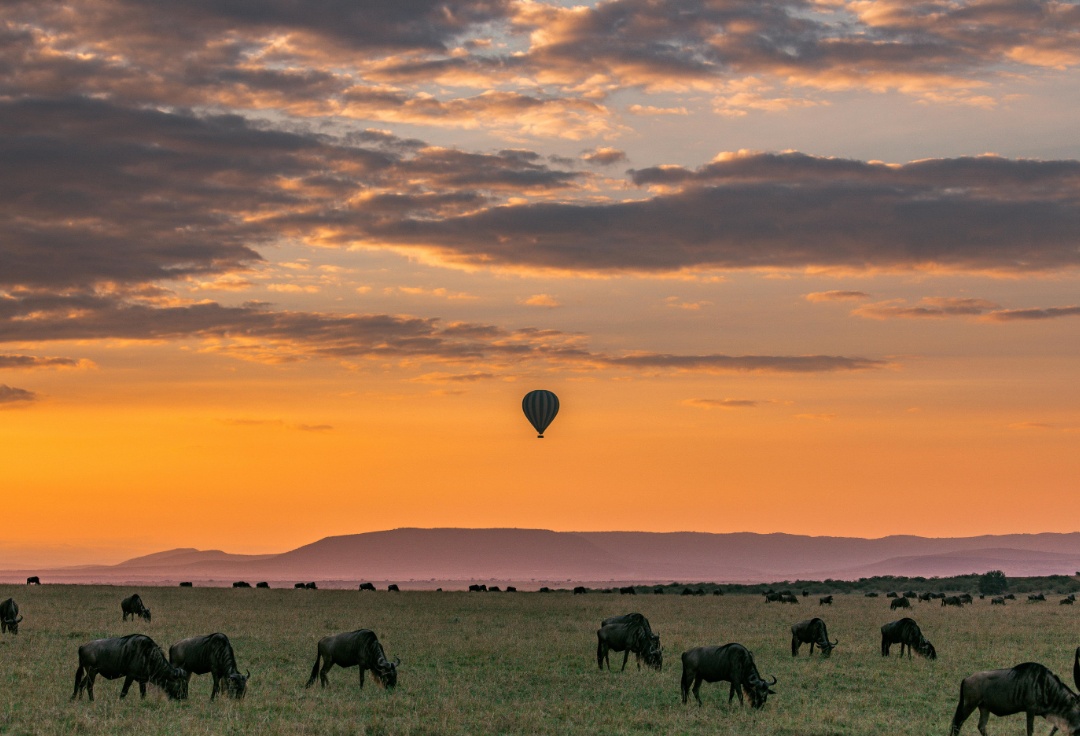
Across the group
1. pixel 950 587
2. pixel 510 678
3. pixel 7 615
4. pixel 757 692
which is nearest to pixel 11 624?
pixel 7 615

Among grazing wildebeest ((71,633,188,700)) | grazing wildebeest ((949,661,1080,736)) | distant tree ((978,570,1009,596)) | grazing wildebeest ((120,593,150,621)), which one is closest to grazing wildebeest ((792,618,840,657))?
grazing wildebeest ((949,661,1080,736))

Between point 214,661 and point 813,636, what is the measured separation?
19083 millimetres

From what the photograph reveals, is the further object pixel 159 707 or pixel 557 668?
pixel 557 668

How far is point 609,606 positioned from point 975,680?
52544 millimetres

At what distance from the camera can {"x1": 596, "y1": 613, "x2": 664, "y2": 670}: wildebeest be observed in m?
32.0

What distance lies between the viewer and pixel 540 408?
7775 centimetres

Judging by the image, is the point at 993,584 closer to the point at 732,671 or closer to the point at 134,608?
the point at 134,608

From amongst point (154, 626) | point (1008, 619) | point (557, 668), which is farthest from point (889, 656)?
point (154, 626)

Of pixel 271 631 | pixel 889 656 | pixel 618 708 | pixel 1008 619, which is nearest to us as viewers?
pixel 618 708

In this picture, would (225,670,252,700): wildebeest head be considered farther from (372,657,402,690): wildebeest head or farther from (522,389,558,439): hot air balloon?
(522,389,558,439): hot air balloon

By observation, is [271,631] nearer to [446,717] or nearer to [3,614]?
[3,614]

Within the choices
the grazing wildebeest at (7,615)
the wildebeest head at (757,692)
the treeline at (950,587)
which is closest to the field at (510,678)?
the wildebeest head at (757,692)

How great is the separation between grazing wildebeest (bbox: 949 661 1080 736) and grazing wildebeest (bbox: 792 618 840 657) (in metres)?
15.0

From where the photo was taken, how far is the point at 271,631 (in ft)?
147
